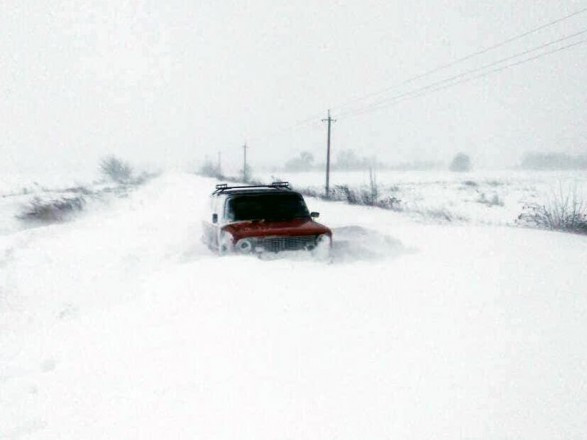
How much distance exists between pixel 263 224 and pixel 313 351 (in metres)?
4.78

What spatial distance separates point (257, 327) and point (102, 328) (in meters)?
1.99

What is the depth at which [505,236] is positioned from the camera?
9602 mm

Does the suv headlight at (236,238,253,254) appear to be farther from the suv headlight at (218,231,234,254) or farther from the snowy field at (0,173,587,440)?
the snowy field at (0,173,587,440)

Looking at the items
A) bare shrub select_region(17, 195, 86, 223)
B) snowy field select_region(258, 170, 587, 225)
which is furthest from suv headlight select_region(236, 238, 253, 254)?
bare shrub select_region(17, 195, 86, 223)

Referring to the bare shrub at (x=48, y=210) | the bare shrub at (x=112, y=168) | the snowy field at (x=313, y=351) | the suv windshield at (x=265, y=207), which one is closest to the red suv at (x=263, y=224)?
the suv windshield at (x=265, y=207)

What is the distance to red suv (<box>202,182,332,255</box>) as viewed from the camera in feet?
28.2

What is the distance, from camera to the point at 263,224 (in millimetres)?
9125

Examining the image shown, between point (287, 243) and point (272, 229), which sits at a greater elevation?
point (272, 229)

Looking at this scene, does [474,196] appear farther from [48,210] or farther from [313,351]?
[313,351]

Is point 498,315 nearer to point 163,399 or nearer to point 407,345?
point 407,345

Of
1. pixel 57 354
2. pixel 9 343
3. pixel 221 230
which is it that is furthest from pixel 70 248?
pixel 57 354

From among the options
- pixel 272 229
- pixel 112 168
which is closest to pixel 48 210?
pixel 272 229

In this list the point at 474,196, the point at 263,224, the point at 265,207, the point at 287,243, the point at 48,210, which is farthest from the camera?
the point at 474,196

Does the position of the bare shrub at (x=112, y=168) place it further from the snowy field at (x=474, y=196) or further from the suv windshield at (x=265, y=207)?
the suv windshield at (x=265, y=207)
